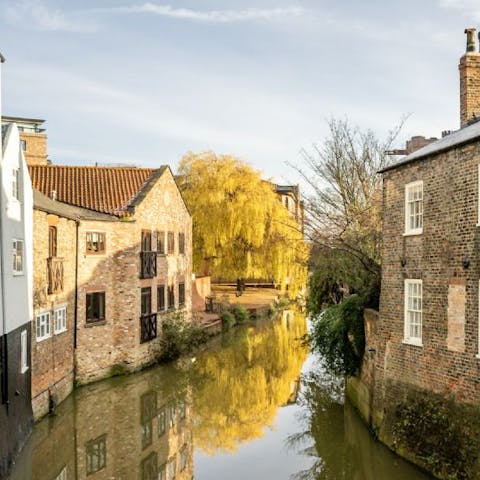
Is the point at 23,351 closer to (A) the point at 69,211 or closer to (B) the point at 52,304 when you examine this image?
(B) the point at 52,304

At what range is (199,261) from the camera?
4319 cm

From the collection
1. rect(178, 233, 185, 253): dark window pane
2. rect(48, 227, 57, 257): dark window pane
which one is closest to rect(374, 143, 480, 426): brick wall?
rect(48, 227, 57, 257): dark window pane

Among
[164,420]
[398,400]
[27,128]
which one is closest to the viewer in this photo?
[398,400]

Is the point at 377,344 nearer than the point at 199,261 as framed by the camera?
Yes

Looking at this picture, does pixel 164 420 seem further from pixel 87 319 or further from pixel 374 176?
pixel 374 176

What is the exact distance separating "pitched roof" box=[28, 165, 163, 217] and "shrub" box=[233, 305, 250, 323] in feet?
48.7

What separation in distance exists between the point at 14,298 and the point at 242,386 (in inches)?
428

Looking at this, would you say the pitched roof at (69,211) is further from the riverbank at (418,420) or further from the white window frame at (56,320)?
the riverbank at (418,420)

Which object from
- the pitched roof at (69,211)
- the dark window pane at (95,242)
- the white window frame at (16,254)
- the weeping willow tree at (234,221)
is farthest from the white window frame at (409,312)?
the weeping willow tree at (234,221)

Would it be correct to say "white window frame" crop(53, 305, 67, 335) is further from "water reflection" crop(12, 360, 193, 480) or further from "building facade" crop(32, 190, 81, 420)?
"water reflection" crop(12, 360, 193, 480)

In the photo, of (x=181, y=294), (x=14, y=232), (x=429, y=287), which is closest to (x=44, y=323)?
(x=14, y=232)

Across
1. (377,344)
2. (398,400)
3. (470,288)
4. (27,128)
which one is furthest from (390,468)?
(27,128)

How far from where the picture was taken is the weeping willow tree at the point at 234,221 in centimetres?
4128

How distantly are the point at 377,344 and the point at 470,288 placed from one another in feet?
13.6
